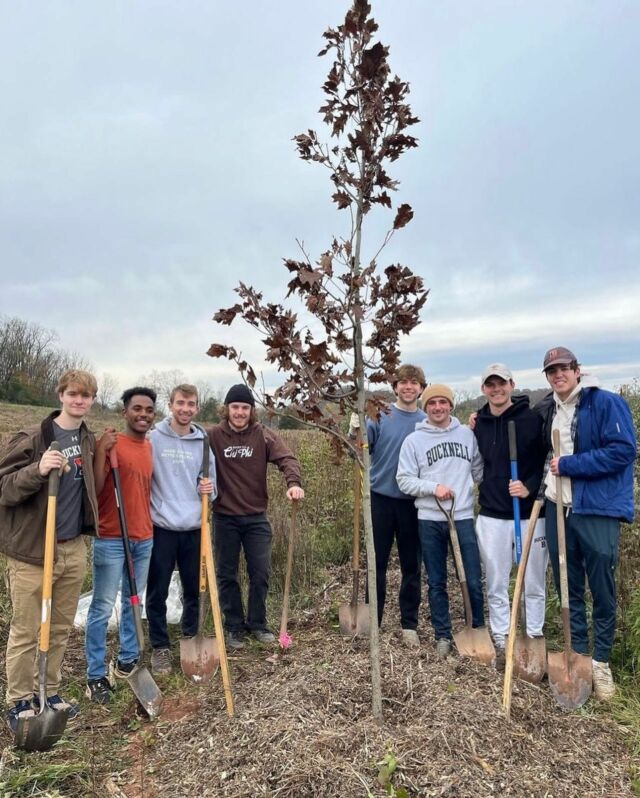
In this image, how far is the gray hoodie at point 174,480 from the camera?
15.2 ft

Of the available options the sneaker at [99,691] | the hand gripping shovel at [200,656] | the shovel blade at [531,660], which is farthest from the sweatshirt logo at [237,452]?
the shovel blade at [531,660]

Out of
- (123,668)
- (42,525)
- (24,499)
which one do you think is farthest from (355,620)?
(24,499)

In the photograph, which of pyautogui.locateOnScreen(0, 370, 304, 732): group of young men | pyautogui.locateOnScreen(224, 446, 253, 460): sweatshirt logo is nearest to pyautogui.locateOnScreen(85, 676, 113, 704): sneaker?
pyautogui.locateOnScreen(0, 370, 304, 732): group of young men

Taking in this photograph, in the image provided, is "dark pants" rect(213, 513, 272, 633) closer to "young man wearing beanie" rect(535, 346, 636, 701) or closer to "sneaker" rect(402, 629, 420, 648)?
"sneaker" rect(402, 629, 420, 648)

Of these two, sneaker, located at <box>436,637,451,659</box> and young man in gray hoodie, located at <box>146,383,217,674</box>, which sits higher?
young man in gray hoodie, located at <box>146,383,217,674</box>

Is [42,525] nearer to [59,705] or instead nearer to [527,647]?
[59,705]

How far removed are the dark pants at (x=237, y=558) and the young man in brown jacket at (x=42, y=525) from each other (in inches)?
55.6

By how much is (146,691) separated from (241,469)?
186 centimetres

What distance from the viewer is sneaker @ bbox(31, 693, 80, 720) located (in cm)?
366

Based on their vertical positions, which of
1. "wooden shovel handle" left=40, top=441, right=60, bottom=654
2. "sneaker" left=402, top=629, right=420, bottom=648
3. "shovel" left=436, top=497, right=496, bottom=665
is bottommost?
"sneaker" left=402, top=629, right=420, bottom=648

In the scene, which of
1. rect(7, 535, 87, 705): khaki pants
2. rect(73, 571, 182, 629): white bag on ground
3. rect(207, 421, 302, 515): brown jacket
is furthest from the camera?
rect(73, 571, 182, 629): white bag on ground

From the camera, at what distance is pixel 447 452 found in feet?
15.4

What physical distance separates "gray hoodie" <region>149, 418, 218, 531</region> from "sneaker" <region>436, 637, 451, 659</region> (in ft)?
7.17

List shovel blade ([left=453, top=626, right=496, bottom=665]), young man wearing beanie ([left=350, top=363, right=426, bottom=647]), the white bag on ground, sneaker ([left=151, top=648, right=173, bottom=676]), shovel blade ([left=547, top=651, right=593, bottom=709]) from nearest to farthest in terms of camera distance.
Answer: shovel blade ([left=547, top=651, right=593, bottom=709]), shovel blade ([left=453, top=626, right=496, bottom=665]), sneaker ([left=151, top=648, right=173, bottom=676]), young man wearing beanie ([left=350, top=363, right=426, bottom=647]), the white bag on ground
